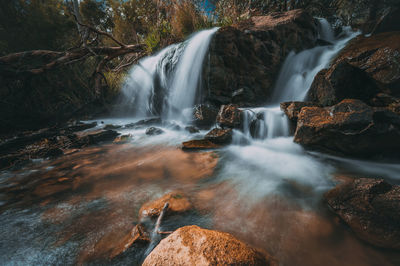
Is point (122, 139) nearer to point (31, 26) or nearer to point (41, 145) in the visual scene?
point (41, 145)

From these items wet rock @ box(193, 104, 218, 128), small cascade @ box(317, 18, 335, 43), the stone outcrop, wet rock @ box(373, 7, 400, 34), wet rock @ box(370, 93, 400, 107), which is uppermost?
small cascade @ box(317, 18, 335, 43)

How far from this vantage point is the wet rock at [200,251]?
0.89m

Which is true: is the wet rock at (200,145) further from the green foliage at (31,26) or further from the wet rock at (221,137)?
the green foliage at (31,26)

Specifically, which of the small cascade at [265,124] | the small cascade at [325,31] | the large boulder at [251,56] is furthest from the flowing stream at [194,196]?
the small cascade at [325,31]

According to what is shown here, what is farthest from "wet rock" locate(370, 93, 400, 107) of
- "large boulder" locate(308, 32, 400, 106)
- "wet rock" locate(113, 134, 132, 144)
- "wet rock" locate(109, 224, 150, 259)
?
"wet rock" locate(113, 134, 132, 144)

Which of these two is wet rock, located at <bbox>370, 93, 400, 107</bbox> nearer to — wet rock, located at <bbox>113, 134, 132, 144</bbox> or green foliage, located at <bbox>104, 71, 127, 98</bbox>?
wet rock, located at <bbox>113, 134, 132, 144</bbox>

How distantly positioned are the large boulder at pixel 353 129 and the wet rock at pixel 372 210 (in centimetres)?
115

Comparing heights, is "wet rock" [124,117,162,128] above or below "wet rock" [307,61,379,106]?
below

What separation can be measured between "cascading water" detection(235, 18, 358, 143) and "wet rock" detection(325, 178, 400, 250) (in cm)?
216

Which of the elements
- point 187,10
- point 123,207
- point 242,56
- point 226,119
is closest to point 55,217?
point 123,207

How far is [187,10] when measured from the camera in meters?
6.99

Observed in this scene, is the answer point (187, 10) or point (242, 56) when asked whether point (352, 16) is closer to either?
point (242, 56)

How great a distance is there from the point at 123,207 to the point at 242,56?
5496 mm

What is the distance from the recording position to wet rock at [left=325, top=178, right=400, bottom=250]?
1.16m
